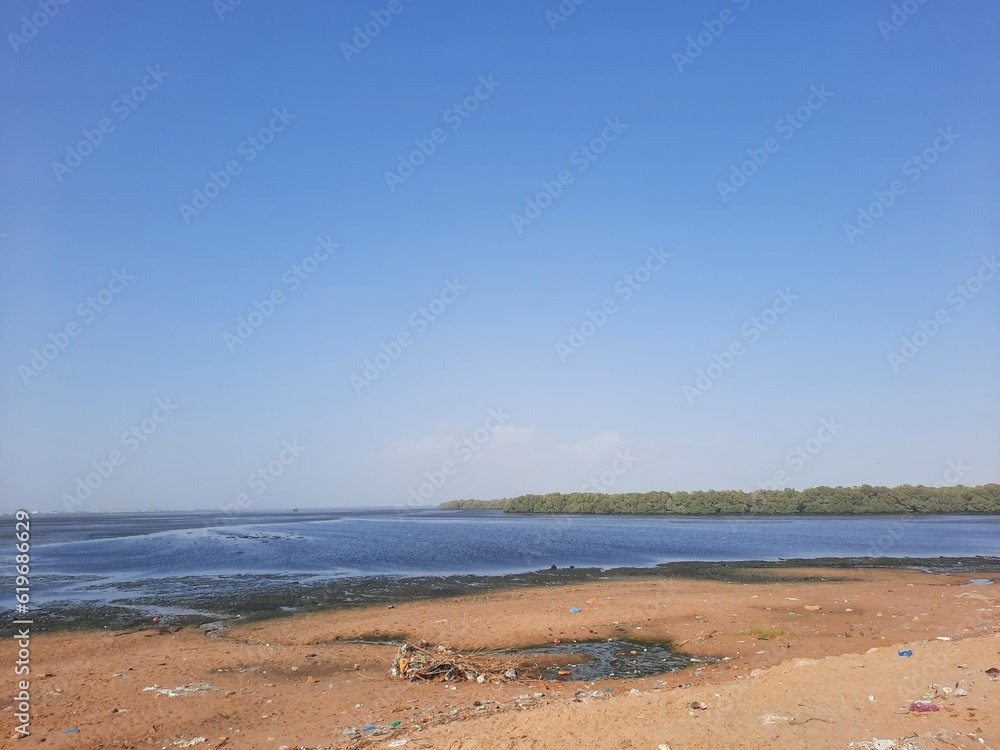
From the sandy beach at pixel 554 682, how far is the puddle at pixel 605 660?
0.65m

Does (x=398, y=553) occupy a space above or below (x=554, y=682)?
below

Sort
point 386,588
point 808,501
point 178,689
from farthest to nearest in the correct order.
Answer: point 808,501, point 386,588, point 178,689

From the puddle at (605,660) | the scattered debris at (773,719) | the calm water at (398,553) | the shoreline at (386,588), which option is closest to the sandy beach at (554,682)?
the scattered debris at (773,719)

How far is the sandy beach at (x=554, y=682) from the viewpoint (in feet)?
25.9

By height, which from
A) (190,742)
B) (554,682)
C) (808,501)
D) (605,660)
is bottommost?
(808,501)

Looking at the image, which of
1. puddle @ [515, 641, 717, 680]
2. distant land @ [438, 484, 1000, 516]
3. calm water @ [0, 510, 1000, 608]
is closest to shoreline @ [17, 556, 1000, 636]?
calm water @ [0, 510, 1000, 608]

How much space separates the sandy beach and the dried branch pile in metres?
0.37

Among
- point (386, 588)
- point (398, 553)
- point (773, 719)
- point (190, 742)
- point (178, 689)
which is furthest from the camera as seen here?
point (398, 553)

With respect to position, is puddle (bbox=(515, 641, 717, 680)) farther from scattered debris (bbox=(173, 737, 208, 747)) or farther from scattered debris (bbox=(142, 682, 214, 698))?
scattered debris (bbox=(142, 682, 214, 698))

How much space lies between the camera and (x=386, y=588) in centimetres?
2577

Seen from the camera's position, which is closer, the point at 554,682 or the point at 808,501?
the point at 554,682

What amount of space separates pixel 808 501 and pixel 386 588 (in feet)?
324

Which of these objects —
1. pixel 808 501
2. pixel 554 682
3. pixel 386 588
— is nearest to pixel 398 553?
pixel 386 588

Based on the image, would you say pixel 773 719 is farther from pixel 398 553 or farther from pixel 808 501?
pixel 808 501
